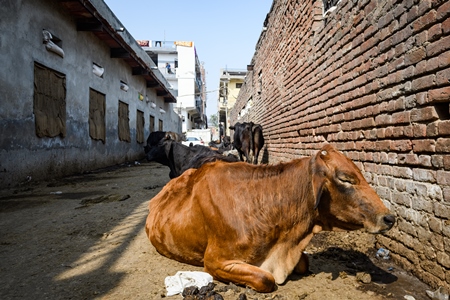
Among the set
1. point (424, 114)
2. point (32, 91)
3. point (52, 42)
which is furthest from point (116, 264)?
point (52, 42)

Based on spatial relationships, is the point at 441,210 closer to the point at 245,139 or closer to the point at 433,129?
the point at 433,129

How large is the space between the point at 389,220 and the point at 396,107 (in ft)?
4.30

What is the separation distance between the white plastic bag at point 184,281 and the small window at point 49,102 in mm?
6425

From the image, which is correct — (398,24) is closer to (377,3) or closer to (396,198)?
(377,3)

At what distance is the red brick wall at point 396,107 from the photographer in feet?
7.73

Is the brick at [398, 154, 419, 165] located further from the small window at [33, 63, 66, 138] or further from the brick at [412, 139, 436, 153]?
the small window at [33, 63, 66, 138]

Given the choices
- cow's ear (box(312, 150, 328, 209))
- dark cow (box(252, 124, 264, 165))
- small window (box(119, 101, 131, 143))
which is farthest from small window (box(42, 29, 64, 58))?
cow's ear (box(312, 150, 328, 209))

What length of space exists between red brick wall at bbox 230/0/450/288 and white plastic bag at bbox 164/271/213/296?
1.76 m

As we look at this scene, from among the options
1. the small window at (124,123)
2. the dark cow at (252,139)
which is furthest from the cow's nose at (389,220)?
the small window at (124,123)

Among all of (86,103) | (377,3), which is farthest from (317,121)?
(86,103)

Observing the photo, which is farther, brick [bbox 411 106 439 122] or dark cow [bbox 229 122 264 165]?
dark cow [bbox 229 122 264 165]

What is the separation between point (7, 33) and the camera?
6.33 meters

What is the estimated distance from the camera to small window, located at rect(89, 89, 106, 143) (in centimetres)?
1034

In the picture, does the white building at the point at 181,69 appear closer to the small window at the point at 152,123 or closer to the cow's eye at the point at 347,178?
the small window at the point at 152,123
